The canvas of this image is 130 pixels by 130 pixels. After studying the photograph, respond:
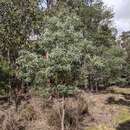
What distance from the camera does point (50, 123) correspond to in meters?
20.6

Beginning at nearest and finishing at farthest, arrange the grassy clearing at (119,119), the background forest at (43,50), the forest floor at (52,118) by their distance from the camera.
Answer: the background forest at (43,50) < the forest floor at (52,118) < the grassy clearing at (119,119)

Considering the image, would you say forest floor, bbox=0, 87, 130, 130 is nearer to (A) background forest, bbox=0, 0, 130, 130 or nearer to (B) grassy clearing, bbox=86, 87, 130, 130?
(B) grassy clearing, bbox=86, 87, 130, 130

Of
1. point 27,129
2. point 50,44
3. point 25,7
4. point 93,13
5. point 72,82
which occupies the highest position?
point 93,13

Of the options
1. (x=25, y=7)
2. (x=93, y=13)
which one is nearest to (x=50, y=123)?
(x=25, y=7)

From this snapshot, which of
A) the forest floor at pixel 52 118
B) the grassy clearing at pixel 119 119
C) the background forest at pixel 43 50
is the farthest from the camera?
the grassy clearing at pixel 119 119

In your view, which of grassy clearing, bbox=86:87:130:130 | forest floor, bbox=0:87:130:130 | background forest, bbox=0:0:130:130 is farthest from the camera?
grassy clearing, bbox=86:87:130:130

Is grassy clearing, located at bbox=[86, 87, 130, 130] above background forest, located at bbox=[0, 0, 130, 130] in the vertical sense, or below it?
below

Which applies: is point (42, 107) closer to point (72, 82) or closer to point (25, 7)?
point (72, 82)

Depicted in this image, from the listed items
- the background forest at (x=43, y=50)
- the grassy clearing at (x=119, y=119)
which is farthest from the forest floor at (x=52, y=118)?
the background forest at (x=43, y=50)

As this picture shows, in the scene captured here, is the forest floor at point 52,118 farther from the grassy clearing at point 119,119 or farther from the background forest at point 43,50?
the background forest at point 43,50

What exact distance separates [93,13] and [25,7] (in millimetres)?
22724

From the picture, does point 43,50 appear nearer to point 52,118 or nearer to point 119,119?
point 52,118

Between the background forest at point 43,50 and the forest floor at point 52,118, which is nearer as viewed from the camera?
the background forest at point 43,50

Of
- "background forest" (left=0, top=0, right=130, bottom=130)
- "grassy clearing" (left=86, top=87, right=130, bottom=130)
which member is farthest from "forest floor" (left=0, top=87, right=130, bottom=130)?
"background forest" (left=0, top=0, right=130, bottom=130)
